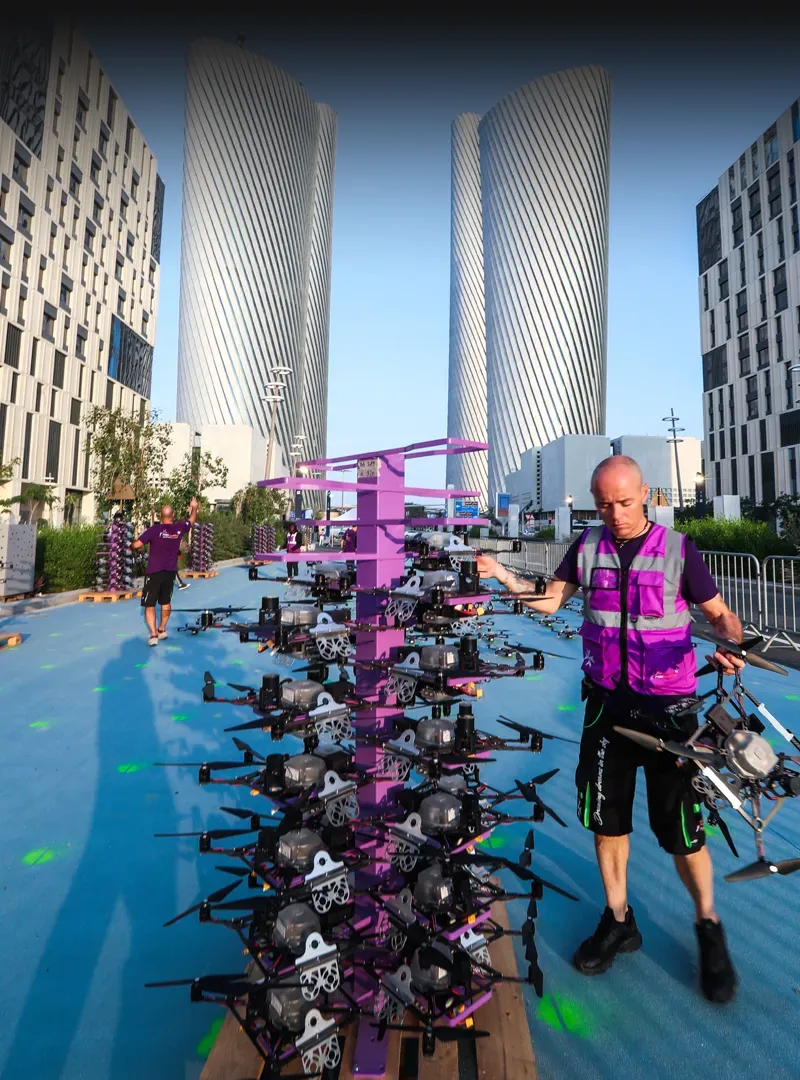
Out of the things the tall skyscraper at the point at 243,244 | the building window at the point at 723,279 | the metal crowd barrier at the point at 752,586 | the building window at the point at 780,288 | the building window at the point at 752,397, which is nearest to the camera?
the metal crowd barrier at the point at 752,586

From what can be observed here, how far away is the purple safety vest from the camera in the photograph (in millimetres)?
1929

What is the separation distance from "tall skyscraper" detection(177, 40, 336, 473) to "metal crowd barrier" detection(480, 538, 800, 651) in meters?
70.1

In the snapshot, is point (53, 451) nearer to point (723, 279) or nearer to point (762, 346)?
point (762, 346)

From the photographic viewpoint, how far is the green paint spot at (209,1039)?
160 cm

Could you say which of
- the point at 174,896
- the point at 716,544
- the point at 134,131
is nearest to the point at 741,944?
the point at 174,896

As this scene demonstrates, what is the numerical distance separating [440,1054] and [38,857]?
2.20 metres

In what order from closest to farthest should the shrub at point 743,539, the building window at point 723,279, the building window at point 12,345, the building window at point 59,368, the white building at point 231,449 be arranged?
the shrub at point 743,539 → the building window at point 12,345 → the building window at point 59,368 → the white building at point 231,449 → the building window at point 723,279

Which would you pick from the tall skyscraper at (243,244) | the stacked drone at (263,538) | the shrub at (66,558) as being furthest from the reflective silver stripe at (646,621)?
the tall skyscraper at (243,244)

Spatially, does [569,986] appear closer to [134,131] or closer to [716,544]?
[716,544]

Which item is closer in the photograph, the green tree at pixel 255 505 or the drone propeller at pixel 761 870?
the drone propeller at pixel 761 870

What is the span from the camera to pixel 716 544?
55.2ft

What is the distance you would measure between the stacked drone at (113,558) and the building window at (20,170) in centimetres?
2505

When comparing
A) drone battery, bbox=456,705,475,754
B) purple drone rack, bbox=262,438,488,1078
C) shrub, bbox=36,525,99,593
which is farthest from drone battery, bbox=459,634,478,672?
shrub, bbox=36,525,99,593

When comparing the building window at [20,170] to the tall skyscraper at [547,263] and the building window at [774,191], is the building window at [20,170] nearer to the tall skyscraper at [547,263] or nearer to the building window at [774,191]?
the building window at [774,191]
